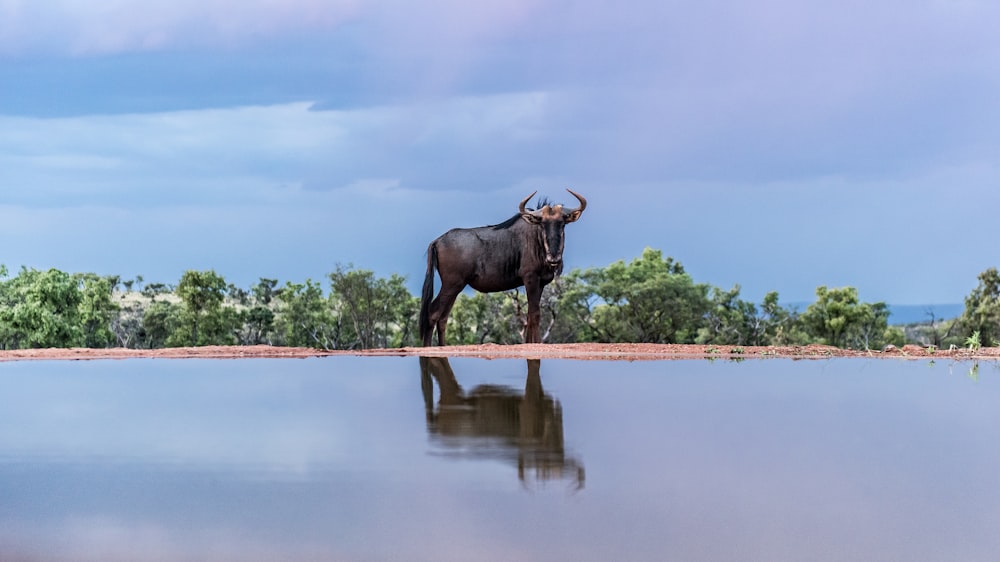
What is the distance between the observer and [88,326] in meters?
29.6

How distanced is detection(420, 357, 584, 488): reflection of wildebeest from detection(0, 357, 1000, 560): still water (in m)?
0.03

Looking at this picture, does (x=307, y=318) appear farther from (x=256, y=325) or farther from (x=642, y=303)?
(x=642, y=303)

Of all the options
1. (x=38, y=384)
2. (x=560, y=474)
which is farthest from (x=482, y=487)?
(x=38, y=384)

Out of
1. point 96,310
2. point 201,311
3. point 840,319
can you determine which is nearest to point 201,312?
point 201,311

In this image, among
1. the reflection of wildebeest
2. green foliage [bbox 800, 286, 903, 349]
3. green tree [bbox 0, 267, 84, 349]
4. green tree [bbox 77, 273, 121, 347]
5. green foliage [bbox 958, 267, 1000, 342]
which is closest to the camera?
the reflection of wildebeest

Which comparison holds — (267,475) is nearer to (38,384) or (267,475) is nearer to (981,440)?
(981,440)

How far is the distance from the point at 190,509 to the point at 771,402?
5013 mm

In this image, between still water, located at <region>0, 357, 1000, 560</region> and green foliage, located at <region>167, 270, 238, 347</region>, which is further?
green foliage, located at <region>167, 270, 238, 347</region>

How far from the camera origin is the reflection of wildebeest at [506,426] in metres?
5.82

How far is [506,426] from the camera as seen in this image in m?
7.09

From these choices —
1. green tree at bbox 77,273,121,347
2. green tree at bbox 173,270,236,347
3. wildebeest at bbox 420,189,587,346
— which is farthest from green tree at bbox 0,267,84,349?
wildebeest at bbox 420,189,587,346

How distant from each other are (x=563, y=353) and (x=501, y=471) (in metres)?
7.81

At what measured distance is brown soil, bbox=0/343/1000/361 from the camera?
13344mm

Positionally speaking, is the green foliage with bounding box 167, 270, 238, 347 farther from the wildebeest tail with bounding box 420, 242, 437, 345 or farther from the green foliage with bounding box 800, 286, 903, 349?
the green foliage with bounding box 800, 286, 903, 349
